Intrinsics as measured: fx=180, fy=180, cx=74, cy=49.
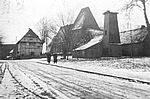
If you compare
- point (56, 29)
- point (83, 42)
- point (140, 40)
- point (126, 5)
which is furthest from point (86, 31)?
point (126, 5)

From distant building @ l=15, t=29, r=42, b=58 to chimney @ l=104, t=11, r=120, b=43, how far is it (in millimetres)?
31370

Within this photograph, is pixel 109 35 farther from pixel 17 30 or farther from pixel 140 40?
pixel 17 30

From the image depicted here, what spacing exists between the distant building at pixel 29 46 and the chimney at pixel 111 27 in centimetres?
3137

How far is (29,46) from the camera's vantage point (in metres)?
64.5

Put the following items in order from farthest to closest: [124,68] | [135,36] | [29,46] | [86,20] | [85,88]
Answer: [29,46] → [86,20] → [135,36] → [124,68] → [85,88]

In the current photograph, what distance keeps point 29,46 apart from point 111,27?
33.3 meters

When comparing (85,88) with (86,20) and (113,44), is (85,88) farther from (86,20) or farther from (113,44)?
(86,20)

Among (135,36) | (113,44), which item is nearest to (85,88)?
(113,44)

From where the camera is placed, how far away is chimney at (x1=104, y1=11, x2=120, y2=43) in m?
42.5

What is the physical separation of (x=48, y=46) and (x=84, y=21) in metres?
25.3

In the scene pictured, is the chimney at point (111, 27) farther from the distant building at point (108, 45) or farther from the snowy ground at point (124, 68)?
the snowy ground at point (124, 68)

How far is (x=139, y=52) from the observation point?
4162 cm

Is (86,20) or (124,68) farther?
(86,20)

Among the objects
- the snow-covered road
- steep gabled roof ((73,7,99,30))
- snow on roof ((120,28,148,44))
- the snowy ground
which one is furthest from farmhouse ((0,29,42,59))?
the snow-covered road
